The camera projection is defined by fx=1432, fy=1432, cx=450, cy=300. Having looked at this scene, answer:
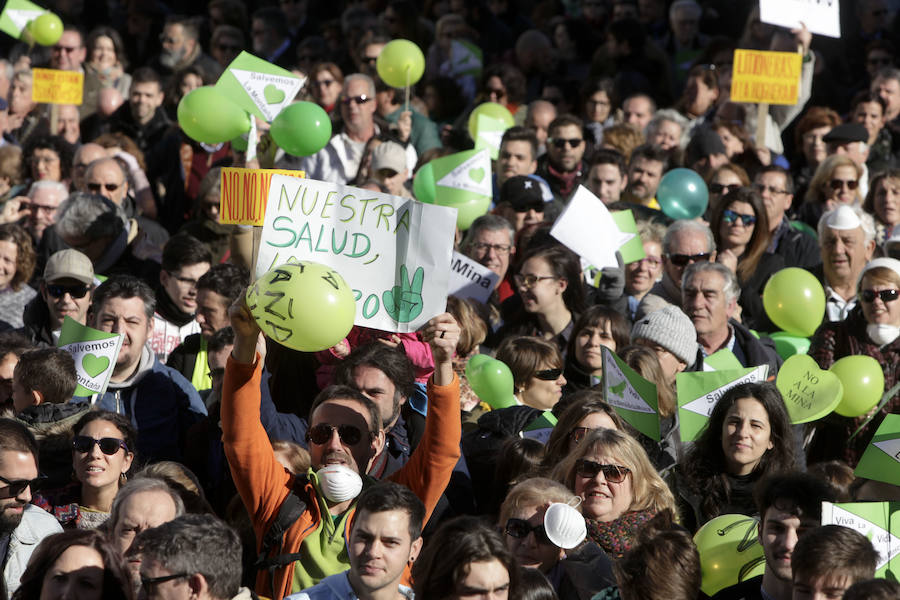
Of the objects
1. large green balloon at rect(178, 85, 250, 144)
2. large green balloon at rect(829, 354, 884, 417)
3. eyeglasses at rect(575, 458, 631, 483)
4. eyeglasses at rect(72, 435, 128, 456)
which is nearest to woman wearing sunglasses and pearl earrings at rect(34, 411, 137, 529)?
eyeglasses at rect(72, 435, 128, 456)

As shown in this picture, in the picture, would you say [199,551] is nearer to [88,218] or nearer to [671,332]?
[671,332]

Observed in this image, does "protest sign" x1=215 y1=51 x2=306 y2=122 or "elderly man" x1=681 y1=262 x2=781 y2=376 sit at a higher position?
"protest sign" x1=215 y1=51 x2=306 y2=122

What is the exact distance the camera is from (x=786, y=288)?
7602mm

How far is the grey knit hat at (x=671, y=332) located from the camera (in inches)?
264

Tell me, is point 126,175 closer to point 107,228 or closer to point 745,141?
point 107,228

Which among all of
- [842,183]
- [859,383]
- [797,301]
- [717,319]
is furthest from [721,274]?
[842,183]

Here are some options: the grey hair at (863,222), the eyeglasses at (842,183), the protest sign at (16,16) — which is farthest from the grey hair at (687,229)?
the protest sign at (16,16)

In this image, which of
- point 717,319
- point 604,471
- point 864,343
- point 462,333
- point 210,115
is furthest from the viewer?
point 210,115

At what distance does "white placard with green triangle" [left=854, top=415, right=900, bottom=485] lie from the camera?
18.0 ft

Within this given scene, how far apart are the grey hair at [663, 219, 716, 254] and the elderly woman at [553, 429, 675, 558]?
2.59 meters

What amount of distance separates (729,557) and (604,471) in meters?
0.56

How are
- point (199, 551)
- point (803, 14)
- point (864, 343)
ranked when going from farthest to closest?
1. point (803, 14)
2. point (864, 343)
3. point (199, 551)

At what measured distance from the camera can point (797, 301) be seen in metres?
7.57

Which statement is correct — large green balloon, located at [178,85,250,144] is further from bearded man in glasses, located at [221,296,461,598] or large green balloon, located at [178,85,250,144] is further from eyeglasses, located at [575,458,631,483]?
eyeglasses, located at [575,458,631,483]
